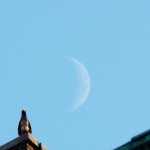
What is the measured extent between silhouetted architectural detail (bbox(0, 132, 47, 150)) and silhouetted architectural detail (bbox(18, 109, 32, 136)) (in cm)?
88

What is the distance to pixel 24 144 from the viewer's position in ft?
101

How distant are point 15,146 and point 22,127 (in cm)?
154

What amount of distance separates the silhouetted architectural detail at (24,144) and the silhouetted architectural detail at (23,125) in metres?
0.88

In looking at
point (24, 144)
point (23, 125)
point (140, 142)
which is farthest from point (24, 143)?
point (140, 142)

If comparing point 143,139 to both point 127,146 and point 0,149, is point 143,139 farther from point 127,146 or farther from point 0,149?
point 0,149

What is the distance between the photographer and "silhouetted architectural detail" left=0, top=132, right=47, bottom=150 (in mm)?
30873

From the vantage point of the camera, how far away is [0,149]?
102 feet

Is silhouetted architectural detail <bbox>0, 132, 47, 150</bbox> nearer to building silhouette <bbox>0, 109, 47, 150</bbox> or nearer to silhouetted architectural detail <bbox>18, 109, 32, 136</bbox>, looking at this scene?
building silhouette <bbox>0, 109, 47, 150</bbox>

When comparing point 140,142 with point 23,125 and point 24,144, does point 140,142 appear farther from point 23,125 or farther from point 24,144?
point 23,125

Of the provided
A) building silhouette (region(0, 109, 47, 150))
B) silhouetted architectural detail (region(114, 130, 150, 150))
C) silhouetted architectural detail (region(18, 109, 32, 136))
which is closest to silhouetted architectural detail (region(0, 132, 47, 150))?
building silhouette (region(0, 109, 47, 150))

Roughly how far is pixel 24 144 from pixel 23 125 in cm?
188

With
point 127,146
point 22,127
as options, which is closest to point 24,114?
point 22,127

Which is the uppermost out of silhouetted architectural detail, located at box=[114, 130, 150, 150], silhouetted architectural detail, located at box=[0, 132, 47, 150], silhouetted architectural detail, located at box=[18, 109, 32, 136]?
silhouetted architectural detail, located at box=[18, 109, 32, 136]

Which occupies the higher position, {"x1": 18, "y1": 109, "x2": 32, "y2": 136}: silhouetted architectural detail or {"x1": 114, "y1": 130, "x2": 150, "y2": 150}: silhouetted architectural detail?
{"x1": 18, "y1": 109, "x2": 32, "y2": 136}: silhouetted architectural detail
